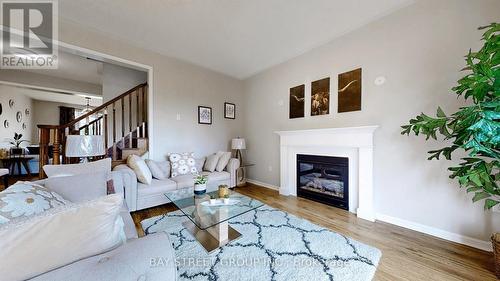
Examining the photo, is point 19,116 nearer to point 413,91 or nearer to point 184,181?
point 184,181

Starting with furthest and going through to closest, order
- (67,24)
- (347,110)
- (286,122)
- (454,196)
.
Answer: (286,122)
(347,110)
(67,24)
(454,196)

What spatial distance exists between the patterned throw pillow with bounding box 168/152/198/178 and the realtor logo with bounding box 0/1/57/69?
2310 mm

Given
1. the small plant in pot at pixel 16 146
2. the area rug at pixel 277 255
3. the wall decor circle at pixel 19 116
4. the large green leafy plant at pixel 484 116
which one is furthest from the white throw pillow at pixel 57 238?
the wall decor circle at pixel 19 116

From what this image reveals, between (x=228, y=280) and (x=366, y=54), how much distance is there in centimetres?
315

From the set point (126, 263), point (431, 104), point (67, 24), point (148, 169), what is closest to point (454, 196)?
point (431, 104)

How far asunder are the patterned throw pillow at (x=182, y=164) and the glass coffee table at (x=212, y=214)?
1.23 meters

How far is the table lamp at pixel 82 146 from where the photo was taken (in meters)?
2.02

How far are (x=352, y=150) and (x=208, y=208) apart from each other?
220 centimetres

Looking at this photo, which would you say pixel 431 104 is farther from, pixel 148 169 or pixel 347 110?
pixel 148 169

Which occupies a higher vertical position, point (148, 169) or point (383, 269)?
point (148, 169)

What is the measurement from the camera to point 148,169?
289 centimetres

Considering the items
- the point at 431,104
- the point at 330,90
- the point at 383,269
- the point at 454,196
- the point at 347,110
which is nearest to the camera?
the point at 383,269

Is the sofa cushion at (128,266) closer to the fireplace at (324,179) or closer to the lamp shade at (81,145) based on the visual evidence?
the lamp shade at (81,145)

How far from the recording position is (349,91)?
108 inches
